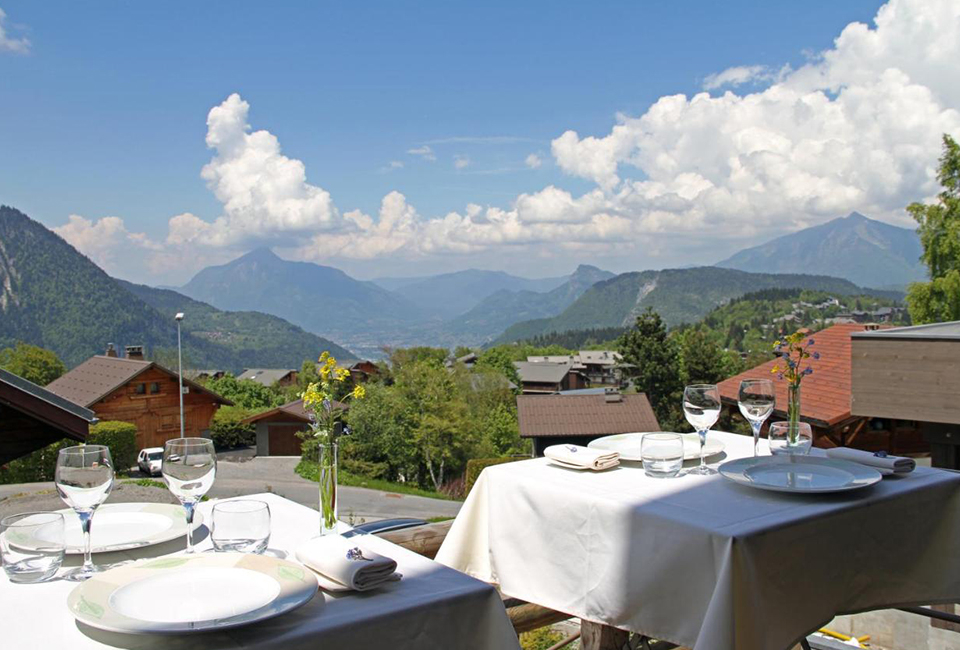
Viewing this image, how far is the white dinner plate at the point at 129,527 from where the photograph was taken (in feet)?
3.65

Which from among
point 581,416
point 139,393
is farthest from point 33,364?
point 581,416

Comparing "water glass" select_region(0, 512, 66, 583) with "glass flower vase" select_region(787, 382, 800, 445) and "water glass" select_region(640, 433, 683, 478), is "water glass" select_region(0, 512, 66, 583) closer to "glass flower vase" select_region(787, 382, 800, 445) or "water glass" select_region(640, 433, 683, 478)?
"water glass" select_region(640, 433, 683, 478)

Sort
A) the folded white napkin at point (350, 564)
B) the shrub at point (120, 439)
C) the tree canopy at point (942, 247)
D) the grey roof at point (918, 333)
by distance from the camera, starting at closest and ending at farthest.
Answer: the folded white napkin at point (350, 564) < the grey roof at point (918, 333) < the tree canopy at point (942, 247) < the shrub at point (120, 439)

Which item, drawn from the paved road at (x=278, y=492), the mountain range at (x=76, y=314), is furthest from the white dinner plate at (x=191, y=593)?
the mountain range at (x=76, y=314)

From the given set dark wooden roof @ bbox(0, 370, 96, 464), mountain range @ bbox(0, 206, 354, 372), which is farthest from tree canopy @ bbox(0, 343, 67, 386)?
mountain range @ bbox(0, 206, 354, 372)

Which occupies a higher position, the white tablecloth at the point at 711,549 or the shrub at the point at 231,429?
the white tablecloth at the point at 711,549

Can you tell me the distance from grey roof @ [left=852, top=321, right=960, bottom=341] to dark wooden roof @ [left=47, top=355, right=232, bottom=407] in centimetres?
2824

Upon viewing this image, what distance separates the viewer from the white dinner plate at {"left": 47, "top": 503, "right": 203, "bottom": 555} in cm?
111

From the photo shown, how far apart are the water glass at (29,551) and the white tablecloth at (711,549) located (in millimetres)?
952

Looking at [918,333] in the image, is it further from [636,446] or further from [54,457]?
[54,457]

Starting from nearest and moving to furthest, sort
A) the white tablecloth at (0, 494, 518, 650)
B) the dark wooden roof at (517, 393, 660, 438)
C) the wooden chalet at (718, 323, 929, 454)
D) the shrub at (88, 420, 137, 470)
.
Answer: the white tablecloth at (0, 494, 518, 650) < the wooden chalet at (718, 323, 929, 454) < the dark wooden roof at (517, 393, 660, 438) < the shrub at (88, 420, 137, 470)

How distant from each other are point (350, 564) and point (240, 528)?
0.22m

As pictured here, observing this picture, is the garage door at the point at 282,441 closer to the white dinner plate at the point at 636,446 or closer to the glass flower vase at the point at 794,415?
the white dinner plate at the point at 636,446

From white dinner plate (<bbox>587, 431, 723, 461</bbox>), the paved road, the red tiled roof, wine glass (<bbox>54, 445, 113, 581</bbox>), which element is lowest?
the paved road
